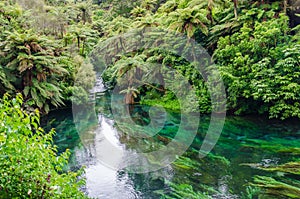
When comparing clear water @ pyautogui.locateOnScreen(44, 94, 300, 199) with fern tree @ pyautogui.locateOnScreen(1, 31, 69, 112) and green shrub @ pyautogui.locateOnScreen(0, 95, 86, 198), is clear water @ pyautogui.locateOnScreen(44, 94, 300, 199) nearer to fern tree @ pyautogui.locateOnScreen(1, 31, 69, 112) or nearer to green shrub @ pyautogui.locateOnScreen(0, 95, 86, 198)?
fern tree @ pyautogui.locateOnScreen(1, 31, 69, 112)

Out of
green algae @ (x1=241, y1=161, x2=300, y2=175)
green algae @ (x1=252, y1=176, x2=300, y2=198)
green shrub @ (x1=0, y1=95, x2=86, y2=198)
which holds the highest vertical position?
green shrub @ (x1=0, y1=95, x2=86, y2=198)

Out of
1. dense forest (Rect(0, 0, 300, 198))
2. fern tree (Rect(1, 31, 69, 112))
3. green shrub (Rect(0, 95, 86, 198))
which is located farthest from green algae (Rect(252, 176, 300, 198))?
fern tree (Rect(1, 31, 69, 112))

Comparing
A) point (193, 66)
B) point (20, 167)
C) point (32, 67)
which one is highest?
point (193, 66)

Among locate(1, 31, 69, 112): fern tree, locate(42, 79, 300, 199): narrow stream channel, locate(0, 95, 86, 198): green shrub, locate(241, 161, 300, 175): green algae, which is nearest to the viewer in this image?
locate(0, 95, 86, 198): green shrub

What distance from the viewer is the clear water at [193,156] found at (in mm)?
6659

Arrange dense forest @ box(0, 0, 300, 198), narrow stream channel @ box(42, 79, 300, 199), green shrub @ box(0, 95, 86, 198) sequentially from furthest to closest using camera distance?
1. dense forest @ box(0, 0, 300, 198)
2. narrow stream channel @ box(42, 79, 300, 199)
3. green shrub @ box(0, 95, 86, 198)

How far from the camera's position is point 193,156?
829cm

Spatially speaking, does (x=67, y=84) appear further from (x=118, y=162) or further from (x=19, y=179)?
(x=19, y=179)

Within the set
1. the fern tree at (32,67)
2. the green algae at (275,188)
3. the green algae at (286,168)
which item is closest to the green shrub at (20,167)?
the green algae at (275,188)

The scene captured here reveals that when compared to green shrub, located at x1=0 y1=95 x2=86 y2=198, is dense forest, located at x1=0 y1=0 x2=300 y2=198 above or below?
above

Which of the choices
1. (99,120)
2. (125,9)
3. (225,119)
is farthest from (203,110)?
(125,9)

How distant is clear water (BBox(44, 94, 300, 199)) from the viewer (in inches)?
262

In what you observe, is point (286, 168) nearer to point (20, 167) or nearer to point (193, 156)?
point (193, 156)

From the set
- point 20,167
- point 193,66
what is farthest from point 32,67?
point 20,167
